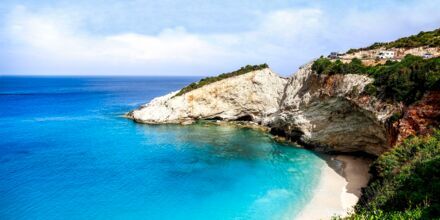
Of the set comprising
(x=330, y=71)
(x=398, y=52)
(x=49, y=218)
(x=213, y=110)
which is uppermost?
(x=398, y=52)

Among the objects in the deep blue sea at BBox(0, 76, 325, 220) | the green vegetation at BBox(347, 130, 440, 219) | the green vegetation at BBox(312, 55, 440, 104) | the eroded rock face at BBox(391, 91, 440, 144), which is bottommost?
the deep blue sea at BBox(0, 76, 325, 220)

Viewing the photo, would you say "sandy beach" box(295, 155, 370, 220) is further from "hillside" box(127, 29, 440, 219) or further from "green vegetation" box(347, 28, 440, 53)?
"green vegetation" box(347, 28, 440, 53)

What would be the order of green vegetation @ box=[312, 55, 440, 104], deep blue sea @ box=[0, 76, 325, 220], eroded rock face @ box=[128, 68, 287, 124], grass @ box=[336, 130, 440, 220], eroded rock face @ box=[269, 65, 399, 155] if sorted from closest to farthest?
1. grass @ box=[336, 130, 440, 220]
2. deep blue sea @ box=[0, 76, 325, 220]
3. green vegetation @ box=[312, 55, 440, 104]
4. eroded rock face @ box=[269, 65, 399, 155]
5. eroded rock face @ box=[128, 68, 287, 124]

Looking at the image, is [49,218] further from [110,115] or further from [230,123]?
[110,115]

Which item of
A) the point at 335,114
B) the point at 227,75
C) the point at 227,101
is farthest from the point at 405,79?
the point at 227,75

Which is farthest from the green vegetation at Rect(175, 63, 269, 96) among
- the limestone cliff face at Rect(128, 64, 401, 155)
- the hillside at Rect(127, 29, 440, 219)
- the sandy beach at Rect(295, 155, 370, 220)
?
the sandy beach at Rect(295, 155, 370, 220)

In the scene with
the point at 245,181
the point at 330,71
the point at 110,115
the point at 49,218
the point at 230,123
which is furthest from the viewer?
the point at 110,115

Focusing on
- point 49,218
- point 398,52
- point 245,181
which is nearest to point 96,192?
point 49,218
